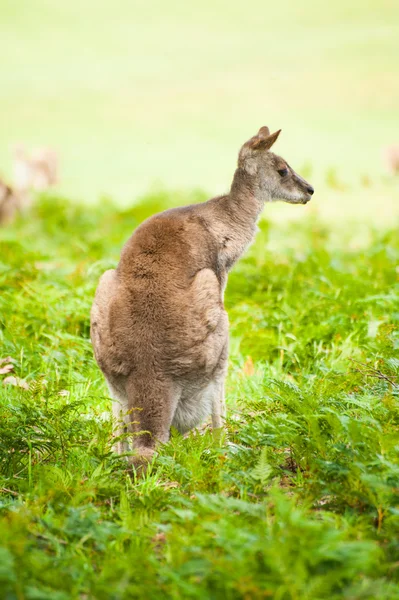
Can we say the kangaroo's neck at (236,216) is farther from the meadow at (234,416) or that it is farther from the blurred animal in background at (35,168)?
the blurred animal in background at (35,168)

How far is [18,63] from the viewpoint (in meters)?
18.9

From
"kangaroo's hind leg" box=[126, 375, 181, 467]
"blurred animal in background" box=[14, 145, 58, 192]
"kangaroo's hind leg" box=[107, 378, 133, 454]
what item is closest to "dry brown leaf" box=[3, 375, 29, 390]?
"kangaroo's hind leg" box=[107, 378, 133, 454]

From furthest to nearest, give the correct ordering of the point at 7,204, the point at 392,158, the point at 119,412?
the point at 392,158 → the point at 7,204 → the point at 119,412

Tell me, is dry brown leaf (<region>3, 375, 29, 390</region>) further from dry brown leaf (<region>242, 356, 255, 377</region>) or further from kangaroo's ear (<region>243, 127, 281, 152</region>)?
kangaroo's ear (<region>243, 127, 281, 152</region>)

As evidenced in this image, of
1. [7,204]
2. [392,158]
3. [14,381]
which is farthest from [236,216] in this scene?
[392,158]

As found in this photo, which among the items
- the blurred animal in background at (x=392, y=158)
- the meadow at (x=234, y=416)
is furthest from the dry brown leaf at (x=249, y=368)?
the blurred animal in background at (x=392, y=158)

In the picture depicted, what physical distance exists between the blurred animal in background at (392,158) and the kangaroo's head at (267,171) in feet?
25.0

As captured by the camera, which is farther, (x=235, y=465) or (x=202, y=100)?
(x=202, y=100)

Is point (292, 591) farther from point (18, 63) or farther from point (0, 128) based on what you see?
point (18, 63)

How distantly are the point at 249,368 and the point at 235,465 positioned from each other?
1829 millimetres

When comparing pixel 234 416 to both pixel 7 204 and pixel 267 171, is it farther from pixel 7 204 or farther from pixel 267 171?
pixel 7 204

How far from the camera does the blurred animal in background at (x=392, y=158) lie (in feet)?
39.1

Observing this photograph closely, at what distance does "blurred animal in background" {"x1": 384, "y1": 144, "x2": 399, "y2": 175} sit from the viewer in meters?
11.9

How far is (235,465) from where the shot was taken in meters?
3.19
